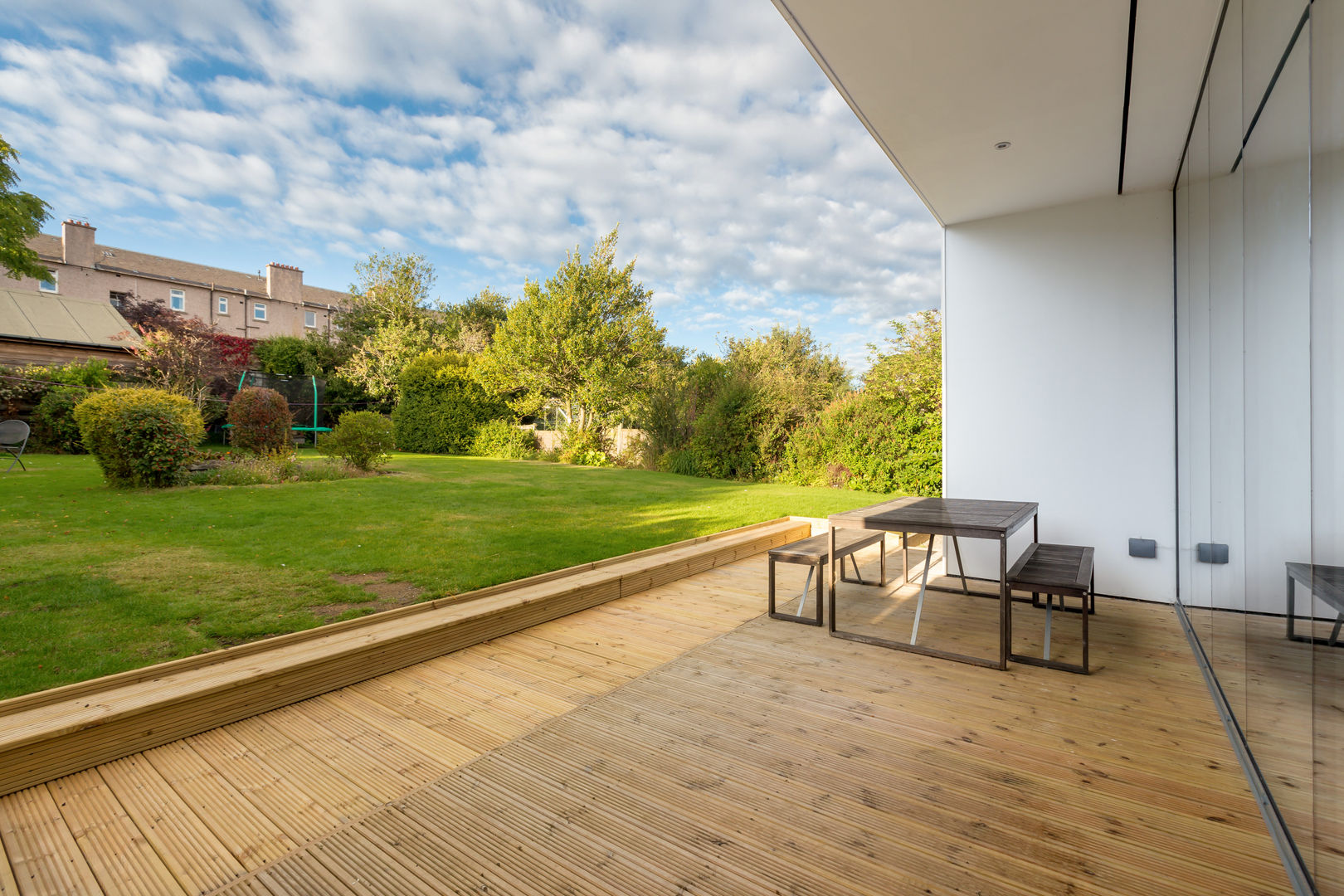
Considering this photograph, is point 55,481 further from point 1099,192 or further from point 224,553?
point 1099,192

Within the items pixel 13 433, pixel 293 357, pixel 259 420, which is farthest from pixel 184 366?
pixel 293 357

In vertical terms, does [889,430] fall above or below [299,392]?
below

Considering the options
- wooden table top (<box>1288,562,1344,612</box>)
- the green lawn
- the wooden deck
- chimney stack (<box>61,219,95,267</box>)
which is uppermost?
chimney stack (<box>61,219,95,267</box>)

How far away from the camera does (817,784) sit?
185cm

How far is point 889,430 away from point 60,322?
18206 mm

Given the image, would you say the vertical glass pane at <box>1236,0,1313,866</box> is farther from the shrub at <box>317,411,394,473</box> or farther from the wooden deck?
the shrub at <box>317,411,394,473</box>

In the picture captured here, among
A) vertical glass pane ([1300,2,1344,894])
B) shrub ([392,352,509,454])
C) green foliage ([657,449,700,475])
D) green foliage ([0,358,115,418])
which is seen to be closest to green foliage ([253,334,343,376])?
shrub ([392,352,509,454])

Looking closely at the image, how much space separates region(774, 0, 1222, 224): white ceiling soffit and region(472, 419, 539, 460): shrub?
12095mm

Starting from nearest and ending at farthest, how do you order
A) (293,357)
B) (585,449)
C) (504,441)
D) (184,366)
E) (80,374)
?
1. (80,374)
2. (184,366)
3. (585,449)
4. (504,441)
5. (293,357)

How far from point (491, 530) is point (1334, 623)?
212 inches

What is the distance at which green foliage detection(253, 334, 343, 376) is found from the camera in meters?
17.9

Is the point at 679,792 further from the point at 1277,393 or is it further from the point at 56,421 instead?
the point at 56,421

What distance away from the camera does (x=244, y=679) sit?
89.7 inches

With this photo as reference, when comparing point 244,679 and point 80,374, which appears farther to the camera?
point 80,374
